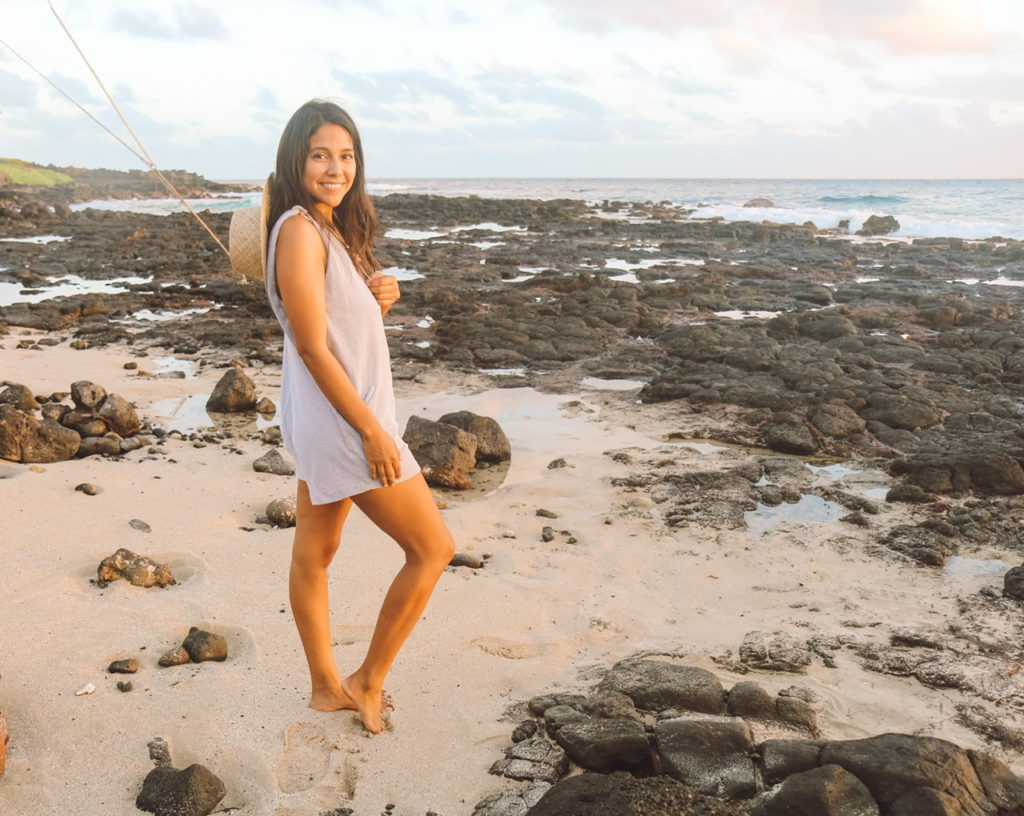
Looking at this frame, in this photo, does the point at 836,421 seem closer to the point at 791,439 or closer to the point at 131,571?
the point at 791,439

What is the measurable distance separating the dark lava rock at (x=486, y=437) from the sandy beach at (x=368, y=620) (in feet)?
0.78

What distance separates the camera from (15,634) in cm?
328

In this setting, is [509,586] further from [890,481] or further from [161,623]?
[890,481]

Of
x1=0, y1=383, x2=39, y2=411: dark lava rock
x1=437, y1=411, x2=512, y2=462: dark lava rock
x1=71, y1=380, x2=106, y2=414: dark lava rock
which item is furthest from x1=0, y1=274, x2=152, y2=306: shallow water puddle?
x1=437, y1=411, x2=512, y2=462: dark lava rock

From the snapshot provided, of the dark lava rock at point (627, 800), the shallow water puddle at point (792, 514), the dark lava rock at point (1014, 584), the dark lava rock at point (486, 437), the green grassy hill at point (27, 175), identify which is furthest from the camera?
the green grassy hill at point (27, 175)

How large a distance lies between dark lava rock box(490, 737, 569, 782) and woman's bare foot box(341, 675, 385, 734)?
0.43 meters

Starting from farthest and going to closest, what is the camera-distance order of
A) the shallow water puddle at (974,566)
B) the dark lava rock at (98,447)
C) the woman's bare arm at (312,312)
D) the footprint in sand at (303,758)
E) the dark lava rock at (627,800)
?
the dark lava rock at (98,447), the shallow water puddle at (974,566), the footprint in sand at (303,758), the woman's bare arm at (312,312), the dark lava rock at (627,800)

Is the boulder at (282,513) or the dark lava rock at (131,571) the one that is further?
the boulder at (282,513)

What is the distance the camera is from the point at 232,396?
7.37 metres

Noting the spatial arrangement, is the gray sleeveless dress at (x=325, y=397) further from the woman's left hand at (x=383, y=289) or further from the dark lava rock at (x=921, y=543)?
the dark lava rock at (x=921, y=543)

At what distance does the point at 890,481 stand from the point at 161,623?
5.15 m

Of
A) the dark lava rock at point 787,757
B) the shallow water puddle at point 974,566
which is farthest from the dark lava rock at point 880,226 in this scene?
the dark lava rock at point 787,757

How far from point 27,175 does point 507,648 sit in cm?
6885

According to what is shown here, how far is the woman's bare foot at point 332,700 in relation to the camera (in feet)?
9.60
